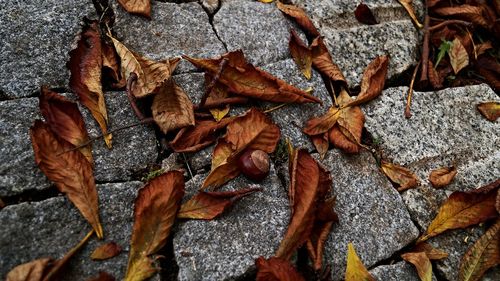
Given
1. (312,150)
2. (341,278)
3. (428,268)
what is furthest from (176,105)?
(428,268)

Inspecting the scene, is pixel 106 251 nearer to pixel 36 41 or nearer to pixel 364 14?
pixel 36 41

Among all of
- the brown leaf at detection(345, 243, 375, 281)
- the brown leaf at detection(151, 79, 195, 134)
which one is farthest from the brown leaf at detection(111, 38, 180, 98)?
the brown leaf at detection(345, 243, 375, 281)

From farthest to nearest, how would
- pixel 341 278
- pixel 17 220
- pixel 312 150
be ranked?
pixel 312 150 < pixel 341 278 < pixel 17 220

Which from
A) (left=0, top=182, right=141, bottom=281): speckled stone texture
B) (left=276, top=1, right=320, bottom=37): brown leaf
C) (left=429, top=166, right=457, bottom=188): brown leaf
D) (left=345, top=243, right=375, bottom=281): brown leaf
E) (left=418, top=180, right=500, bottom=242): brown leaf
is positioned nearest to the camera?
(left=0, top=182, right=141, bottom=281): speckled stone texture

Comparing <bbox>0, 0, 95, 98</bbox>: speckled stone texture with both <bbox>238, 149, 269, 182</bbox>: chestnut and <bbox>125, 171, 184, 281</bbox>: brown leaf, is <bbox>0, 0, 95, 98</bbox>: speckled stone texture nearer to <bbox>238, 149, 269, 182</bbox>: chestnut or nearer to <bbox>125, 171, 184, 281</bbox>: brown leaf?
<bbox>125, 171, 184, 281</bbox>: brown leaf

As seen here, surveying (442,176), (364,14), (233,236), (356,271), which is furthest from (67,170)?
(364,14)

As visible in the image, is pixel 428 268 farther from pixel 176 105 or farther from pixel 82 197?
pixel 82 197
